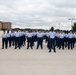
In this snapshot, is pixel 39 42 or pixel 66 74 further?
pixel 39 42

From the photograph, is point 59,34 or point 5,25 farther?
point 5,25

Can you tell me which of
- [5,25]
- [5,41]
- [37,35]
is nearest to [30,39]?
[37,35]

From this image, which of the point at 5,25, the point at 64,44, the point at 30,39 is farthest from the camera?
the point at 5,25

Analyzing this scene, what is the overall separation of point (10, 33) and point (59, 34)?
421 cm

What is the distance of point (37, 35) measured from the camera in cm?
2028

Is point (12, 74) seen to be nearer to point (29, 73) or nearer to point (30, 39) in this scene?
point (29, 73)

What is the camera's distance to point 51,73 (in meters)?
8.44

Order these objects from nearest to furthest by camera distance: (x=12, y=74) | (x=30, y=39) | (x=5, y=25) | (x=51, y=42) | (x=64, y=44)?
(x=12, y=74) < (x=51, y=42) < (x=30, y=39) < (x=64, y=44) < (x=5, y=25)

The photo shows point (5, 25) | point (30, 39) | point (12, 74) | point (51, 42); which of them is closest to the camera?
point (12, 74)

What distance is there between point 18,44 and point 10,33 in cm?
127

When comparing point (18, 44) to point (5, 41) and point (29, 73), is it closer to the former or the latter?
point (5, 41)

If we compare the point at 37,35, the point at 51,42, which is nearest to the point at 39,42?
the point at 37,35

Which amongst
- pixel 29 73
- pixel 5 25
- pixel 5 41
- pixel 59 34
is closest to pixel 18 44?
pixel 5 41

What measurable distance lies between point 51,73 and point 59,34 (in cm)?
1246
